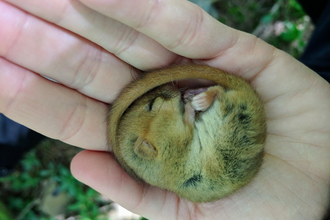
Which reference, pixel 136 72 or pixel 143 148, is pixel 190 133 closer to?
pixel 143 148

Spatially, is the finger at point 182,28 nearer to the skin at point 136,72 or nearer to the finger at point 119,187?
the skin at point 136,72

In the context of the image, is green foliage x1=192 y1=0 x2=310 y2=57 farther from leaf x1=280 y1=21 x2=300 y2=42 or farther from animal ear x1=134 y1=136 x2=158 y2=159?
animal ear x1=134 y1=136 x2=158 y2=159

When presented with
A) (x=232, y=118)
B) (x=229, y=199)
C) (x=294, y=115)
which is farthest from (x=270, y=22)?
(x=229, y=199)

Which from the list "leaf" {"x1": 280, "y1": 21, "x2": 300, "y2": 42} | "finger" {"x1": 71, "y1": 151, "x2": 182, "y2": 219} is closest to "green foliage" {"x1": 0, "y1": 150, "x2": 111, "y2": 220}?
"finger" {"x1": 71, "y1": 151, "x2": 182, "y2": 219}

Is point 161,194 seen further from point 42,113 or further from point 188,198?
point 42,113

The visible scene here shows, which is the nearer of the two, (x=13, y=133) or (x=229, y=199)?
(x=229, y=199)

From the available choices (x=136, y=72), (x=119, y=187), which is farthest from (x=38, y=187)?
(x=136, y=72)
